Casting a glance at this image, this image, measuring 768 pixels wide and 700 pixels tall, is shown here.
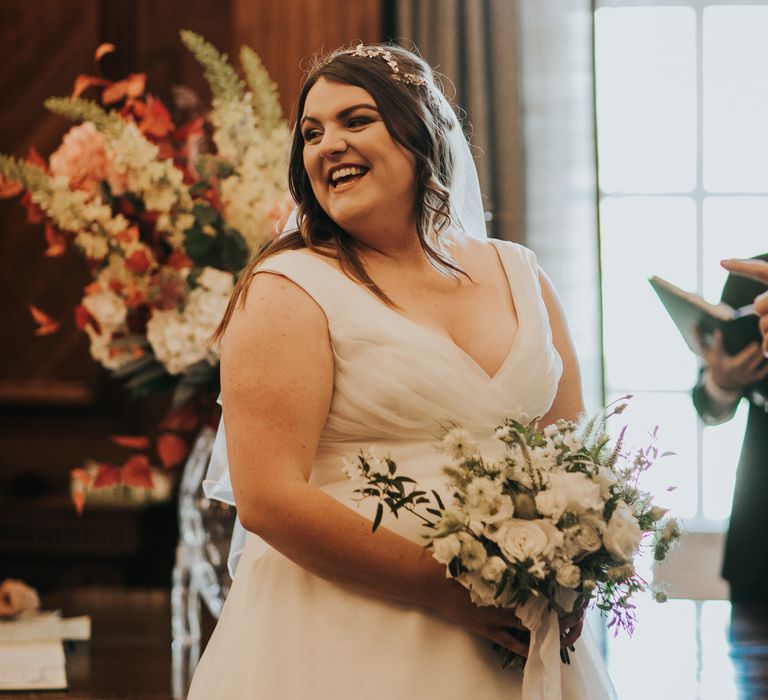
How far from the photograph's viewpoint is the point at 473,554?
5.18 ft

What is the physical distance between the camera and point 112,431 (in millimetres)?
4484

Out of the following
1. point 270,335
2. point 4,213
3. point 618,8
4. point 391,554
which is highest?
point 618,8

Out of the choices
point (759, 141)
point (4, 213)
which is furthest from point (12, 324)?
point (759, 141)

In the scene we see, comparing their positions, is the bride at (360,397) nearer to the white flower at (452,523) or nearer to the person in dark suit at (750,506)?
the white flower at (452,523)

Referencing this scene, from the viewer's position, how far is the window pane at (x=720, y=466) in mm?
4465

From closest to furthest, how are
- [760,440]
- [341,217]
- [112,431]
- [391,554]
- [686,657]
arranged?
[391,554], [341,217], [686,657], [760,440], [112,431]

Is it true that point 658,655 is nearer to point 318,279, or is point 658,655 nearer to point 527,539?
point 527,539

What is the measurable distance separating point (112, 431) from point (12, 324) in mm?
570

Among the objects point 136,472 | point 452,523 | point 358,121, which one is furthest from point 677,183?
point 452,523

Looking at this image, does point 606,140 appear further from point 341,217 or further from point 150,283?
point 341,217

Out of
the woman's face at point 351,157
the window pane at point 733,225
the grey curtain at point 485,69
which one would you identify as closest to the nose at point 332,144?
the woman's face at point 351,157

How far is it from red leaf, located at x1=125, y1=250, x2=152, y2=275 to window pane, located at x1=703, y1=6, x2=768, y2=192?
2727 mm

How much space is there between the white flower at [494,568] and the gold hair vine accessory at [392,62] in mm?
815

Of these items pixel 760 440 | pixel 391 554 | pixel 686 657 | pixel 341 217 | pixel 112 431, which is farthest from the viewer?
pixel 112 431
